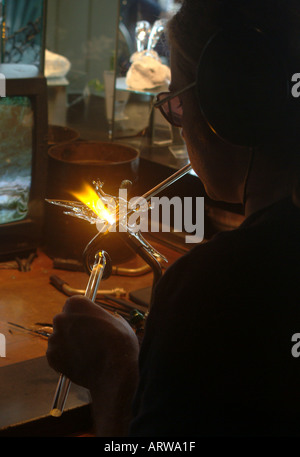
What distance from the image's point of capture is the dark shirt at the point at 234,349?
1.82 feet

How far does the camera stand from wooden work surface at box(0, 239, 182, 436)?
975mm

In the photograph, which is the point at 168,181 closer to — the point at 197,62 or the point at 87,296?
the point at 87,296

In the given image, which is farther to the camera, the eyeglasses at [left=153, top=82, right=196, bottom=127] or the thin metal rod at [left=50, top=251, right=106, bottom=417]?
the thin metal rod at [left=50, top=251, right=106, bottom=417]

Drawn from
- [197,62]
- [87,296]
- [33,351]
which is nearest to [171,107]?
[197,62]

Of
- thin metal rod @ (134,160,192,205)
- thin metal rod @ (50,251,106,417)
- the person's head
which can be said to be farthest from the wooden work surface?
the person's head

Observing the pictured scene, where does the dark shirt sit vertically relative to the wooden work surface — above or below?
above

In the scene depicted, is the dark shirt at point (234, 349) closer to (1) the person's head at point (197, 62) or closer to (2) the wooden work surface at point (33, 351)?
(1) the person's head at point (197, 62)

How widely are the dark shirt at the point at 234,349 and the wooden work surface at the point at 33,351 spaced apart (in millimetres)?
452

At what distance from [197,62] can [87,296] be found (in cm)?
41

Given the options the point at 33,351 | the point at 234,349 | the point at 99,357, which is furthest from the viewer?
the point at 33,351

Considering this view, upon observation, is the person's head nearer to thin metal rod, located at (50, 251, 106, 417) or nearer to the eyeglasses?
the eyeglasses

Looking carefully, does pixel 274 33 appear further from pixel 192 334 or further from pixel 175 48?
pixel 192 334

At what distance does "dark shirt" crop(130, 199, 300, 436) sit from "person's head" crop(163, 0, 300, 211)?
3.6 inches

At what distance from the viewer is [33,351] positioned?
1.17 m
